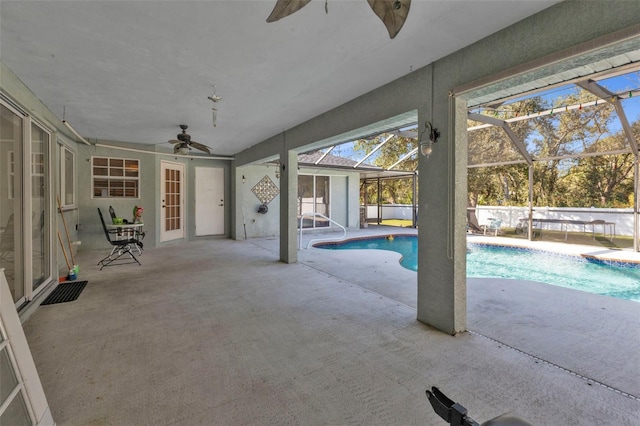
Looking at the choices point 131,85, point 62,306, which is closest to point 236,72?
point 131,85

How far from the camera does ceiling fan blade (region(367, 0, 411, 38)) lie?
3.09 ft

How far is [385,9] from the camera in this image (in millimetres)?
959

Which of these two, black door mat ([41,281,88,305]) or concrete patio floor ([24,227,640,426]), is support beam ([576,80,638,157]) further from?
black door mat ([41,281,88,305])

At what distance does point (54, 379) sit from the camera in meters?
2.03

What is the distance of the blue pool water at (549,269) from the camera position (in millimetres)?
5480

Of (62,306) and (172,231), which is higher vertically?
(172,231)

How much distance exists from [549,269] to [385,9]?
7.51 m

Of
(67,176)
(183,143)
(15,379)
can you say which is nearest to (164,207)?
(67,176)

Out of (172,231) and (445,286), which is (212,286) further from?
(172,231)

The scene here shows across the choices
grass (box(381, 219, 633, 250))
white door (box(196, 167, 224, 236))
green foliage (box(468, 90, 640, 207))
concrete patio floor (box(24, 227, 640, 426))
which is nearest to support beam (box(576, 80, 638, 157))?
green foliage (box(468, 90, 640, 207))

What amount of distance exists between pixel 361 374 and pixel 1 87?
410 centimetres

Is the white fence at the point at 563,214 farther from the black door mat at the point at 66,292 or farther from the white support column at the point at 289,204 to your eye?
the black door mat at the point at 66,292

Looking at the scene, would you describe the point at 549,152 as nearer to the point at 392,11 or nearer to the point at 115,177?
the point at 392,11

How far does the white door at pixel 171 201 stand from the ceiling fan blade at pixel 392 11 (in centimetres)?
820
